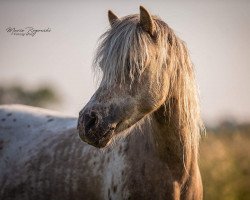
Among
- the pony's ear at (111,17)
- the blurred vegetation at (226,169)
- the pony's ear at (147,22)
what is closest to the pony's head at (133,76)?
the pony's ear at (147,22)

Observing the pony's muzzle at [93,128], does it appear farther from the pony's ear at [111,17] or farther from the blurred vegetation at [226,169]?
the blurred vegetation at [226,169]

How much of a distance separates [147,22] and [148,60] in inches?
13.0

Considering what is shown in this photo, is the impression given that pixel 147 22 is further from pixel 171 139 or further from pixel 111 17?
pixel 171 139

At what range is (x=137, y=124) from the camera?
5.18 metres

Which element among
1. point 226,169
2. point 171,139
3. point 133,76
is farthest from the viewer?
point 226,169

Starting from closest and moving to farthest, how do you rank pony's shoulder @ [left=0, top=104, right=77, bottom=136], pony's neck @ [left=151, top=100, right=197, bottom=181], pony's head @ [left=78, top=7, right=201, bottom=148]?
pony's head @ [left=78, top=7, right=201, bottom=148], pony's neck @ [left=151, top=100, right=197, bottom=181], pony's shoulder @ [left=0, top=104, right=77, bottom=136]

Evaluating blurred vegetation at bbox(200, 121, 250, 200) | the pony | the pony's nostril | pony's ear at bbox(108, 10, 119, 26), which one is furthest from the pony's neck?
blurred vegetation at bbox(200, 121, 250, 200)

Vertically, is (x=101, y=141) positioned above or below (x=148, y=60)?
below

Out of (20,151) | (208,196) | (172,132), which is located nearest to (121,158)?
(172,132)

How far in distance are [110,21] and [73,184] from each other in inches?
65.2

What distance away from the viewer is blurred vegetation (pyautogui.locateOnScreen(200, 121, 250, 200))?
9008mm

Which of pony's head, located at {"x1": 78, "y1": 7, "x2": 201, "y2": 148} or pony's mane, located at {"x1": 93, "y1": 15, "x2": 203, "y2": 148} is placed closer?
pony's head, located at {"x1": 78, "y1": 7, "x2": 201, "y2": 148}

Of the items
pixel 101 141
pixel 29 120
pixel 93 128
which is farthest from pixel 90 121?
pixel 29 120

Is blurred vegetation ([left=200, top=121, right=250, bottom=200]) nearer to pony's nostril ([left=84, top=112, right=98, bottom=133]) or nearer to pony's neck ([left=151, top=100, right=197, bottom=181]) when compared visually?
pony's neck ([left=151, top=100, right=197, bottom=181])
